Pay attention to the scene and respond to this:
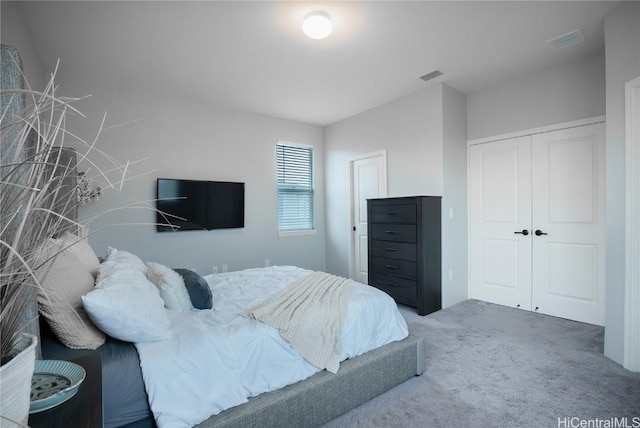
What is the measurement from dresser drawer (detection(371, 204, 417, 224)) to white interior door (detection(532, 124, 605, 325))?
139 cm

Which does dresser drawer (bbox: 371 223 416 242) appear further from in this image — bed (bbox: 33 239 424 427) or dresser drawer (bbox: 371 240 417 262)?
bed (bbox: 33 239 424 427)

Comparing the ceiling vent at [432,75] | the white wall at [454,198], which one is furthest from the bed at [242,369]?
the ceiling vent at [432,75]

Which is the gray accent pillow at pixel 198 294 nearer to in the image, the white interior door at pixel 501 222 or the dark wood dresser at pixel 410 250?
the dark wood dresser at pixel 410 250

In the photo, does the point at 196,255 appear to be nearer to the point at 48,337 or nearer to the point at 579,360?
the point at 48,337

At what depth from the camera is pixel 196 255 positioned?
13.6 ft

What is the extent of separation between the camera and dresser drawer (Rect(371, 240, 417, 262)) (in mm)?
3641

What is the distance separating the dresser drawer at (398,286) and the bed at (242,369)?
144cm

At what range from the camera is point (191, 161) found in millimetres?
4137

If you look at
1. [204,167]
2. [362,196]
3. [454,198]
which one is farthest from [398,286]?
[204,167]

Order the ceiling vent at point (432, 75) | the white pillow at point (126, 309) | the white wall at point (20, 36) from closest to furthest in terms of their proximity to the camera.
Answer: the white pillow at point (126, 309) < the white wall at point (20, 36) < the ceiling vent at point (432, 75)

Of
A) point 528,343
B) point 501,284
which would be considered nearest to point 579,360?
point 528,343

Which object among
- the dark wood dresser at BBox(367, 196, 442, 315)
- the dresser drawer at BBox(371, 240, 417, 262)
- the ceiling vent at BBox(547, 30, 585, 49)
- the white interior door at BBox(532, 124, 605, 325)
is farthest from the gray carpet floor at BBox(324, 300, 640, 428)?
the ceiling vent at BBox(547, 30, 585, 49)

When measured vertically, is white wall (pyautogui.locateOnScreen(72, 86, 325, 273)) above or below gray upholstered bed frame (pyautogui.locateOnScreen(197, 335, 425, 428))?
above

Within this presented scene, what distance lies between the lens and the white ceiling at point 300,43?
237 cm
